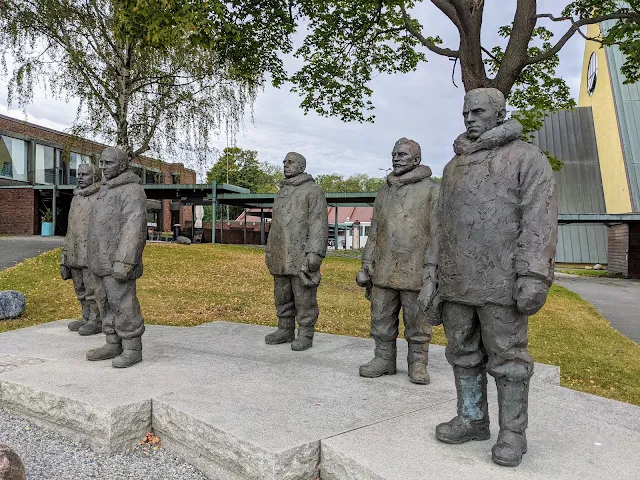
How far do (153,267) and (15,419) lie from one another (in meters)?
10.5

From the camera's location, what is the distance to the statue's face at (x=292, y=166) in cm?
539

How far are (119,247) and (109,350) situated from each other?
102 cm

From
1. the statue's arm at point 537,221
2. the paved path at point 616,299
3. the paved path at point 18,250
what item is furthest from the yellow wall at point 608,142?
the statue's arm at point 537,221

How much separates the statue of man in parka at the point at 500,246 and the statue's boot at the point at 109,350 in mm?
3202

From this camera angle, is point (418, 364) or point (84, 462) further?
point (418, 364)

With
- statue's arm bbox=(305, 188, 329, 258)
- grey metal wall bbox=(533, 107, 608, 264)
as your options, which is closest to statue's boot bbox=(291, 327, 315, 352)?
statue's arm bbox=(305, 188, 329, 258)

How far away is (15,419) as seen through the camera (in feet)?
13.4

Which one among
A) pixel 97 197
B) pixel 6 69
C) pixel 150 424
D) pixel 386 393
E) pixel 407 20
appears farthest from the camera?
pixel 6 69

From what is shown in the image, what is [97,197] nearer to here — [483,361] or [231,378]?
[231,378]

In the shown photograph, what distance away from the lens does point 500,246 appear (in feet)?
9.14

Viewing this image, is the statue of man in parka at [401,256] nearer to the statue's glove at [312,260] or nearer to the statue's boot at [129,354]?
the statue's glove at [312,260]

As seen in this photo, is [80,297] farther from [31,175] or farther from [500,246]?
[31,175]

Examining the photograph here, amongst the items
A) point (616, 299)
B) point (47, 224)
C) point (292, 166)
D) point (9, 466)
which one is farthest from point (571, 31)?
point (47, 224)

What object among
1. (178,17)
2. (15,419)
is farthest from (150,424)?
(178,17)
